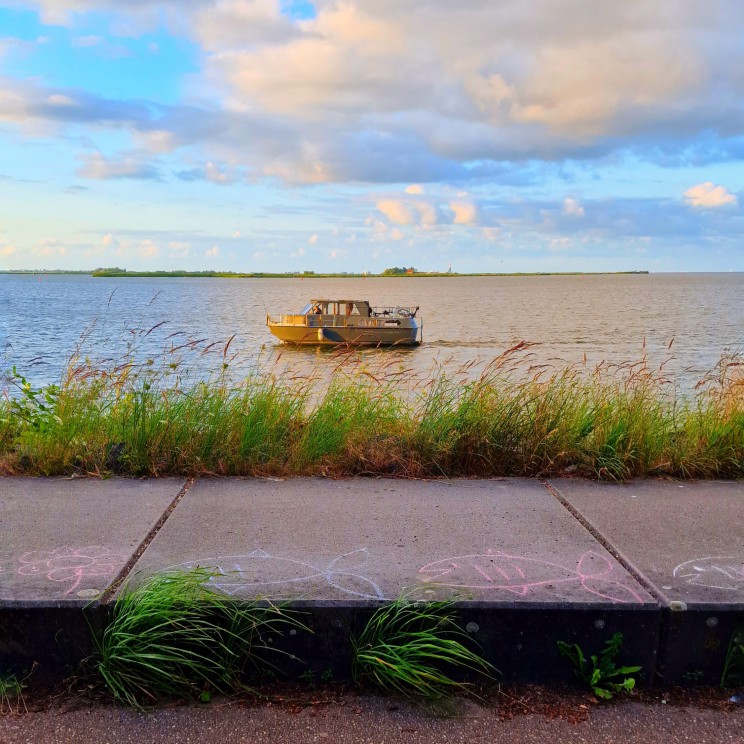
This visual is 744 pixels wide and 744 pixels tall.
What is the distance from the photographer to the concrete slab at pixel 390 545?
287cm

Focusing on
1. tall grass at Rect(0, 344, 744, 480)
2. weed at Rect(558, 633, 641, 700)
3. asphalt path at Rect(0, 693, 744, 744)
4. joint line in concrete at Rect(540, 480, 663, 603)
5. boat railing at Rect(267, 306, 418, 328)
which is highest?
boat railing at Rect(267, 306, 418, 328)

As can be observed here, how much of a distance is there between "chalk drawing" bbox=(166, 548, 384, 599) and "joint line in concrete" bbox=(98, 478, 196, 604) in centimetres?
21

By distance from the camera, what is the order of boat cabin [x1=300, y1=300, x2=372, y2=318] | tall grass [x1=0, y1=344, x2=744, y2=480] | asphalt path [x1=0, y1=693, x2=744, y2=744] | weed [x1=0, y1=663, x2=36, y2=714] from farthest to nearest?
boat cabin [x1=300, y1=300, x2=372, y2=318] → tall grass [x1=0, y1=344, x2=744, y2=480] → weed [x1=0, y1=663, x2=36, y2=714] → asphalt path [x1=0, y1=693, x2=744, y2=744]

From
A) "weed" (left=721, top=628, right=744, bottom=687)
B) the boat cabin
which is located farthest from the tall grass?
the boat cabin

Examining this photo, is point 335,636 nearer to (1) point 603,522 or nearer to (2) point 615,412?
(1) point 603,522

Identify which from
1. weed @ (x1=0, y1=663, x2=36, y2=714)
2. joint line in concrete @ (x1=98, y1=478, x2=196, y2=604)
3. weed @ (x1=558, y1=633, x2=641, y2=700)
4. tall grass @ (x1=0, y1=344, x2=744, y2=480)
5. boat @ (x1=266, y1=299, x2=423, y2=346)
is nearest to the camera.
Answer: weed @ (x1=0, y1=663, x2=36, y2=714)

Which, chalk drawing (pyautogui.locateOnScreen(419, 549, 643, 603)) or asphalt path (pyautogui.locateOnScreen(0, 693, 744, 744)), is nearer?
asphalt path (pyautogui.locateOnScreen(0, 693, 744, 744))

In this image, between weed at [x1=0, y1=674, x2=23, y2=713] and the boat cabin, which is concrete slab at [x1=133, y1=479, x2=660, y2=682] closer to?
weed at [x1=0, y1=674, x2=23, y2=713]

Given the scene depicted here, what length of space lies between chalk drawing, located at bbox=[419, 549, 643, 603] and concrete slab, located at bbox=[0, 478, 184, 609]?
1.42 meters

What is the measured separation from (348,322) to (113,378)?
28.7 meters

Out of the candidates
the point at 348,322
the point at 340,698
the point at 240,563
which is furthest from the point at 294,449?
the point at 348,322

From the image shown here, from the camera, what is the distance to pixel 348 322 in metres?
34.8

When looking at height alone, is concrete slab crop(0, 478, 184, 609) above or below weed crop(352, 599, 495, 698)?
above

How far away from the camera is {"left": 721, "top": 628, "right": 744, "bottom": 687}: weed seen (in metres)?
2.75
